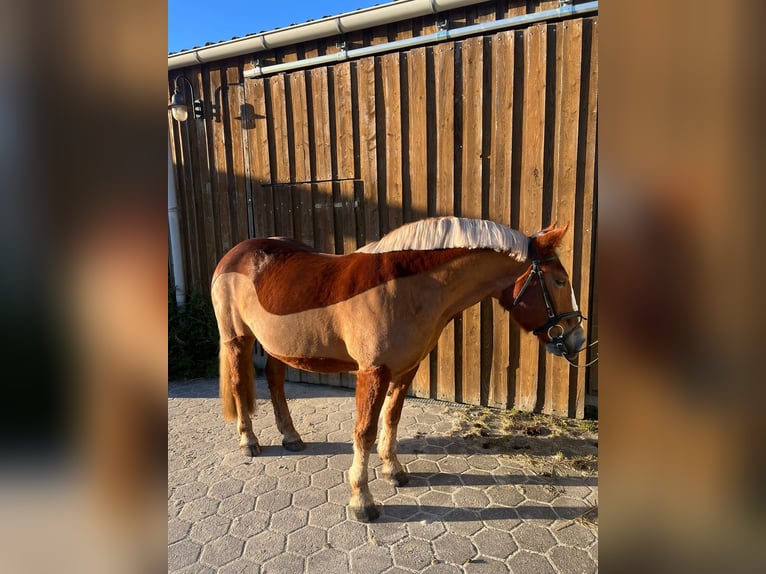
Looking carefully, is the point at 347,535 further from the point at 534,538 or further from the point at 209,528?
the point at 534,538

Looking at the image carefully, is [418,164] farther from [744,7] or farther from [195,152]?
[744,7]

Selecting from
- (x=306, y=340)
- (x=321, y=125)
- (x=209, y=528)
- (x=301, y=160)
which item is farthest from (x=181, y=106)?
(x=209, y=528)

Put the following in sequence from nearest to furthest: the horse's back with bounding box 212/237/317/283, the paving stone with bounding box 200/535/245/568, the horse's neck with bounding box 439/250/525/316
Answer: the paving stone with bounding box 200/535/245/568, the horse's neck with bounding box 439/250/525/316, the horse's back with bounding box 212/237/317/283

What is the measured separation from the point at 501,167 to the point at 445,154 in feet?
1.83

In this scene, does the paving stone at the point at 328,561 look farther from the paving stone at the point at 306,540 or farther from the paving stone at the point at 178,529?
the paving stone at the point at 178,529

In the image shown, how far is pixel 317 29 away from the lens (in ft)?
14.7

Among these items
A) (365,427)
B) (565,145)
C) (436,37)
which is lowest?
(365,427)

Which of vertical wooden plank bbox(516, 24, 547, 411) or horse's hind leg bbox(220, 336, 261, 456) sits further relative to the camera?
vertical wooden plank bbox(516, 24, 547, 411)

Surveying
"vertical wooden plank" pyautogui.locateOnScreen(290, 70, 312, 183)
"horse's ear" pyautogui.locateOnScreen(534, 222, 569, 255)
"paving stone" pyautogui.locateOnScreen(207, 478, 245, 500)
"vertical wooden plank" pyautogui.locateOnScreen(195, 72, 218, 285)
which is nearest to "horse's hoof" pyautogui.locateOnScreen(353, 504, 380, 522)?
"paving stone" pyautogui.locateOnScreen(207, 478, 245, 500)

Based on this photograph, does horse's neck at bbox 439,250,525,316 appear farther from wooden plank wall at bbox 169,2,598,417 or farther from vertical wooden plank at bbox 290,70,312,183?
vertical wooden plank at bbox 290,70,312,183

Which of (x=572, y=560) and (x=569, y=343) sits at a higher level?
(x=569, y=343)

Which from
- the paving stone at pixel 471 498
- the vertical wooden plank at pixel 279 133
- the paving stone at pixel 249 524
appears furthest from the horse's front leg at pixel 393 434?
the vertical wooden plank at pixel 279 133

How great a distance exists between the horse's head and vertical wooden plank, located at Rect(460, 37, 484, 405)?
1.74m

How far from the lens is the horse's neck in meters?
2.47
